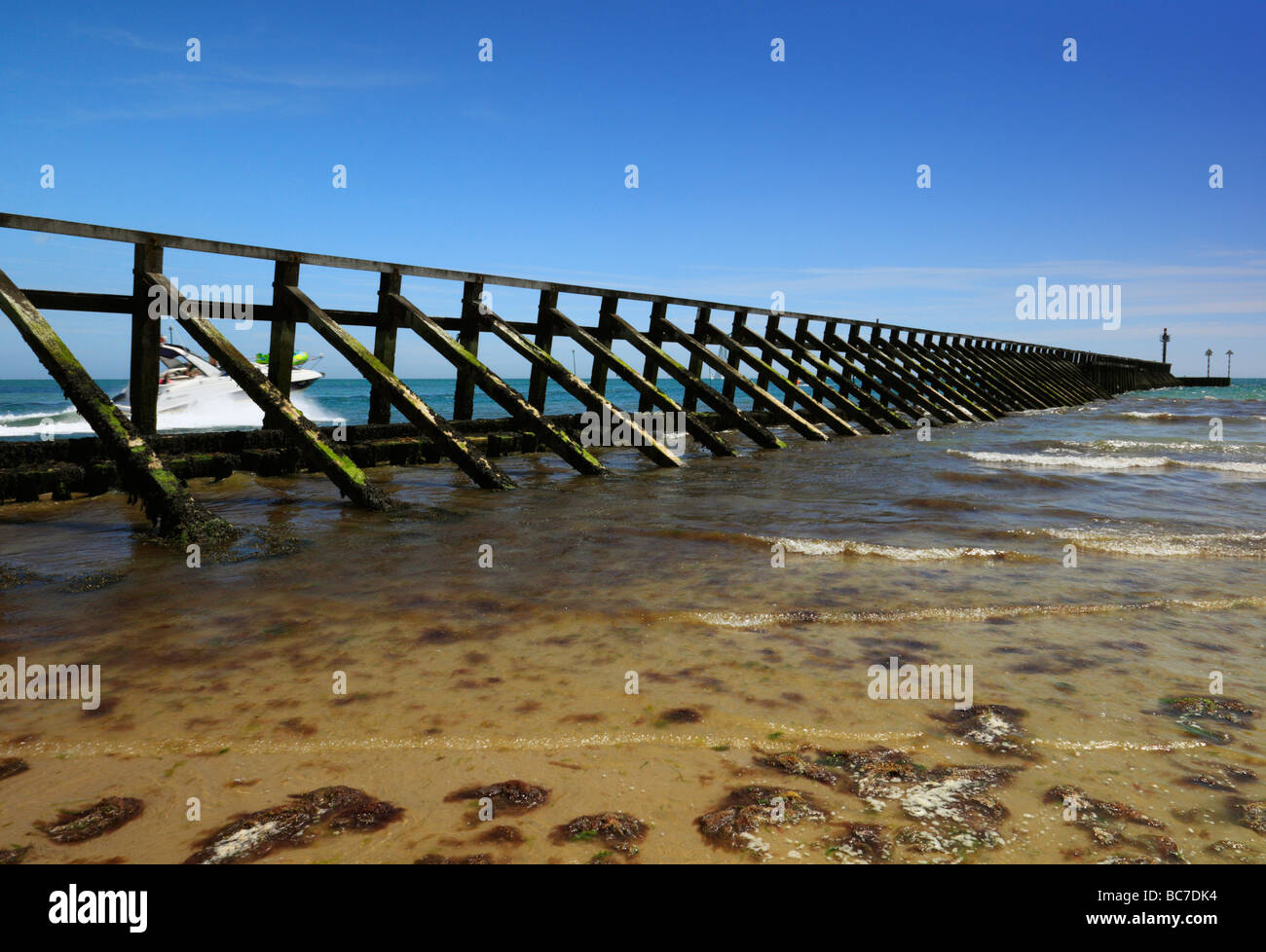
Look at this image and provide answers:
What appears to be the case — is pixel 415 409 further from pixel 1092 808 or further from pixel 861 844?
pixel 1092 808

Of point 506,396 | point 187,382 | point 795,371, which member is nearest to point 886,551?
point 506,396

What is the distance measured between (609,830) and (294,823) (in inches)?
27.6

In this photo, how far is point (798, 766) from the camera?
202 cm

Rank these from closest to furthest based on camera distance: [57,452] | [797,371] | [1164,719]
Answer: [1164,719] < [57,452] < [797,371]

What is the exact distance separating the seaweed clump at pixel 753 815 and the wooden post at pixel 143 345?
5.81 m

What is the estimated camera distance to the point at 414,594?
3625 millimetres

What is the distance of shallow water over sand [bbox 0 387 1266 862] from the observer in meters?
1.82

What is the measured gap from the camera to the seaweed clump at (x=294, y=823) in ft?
5.38

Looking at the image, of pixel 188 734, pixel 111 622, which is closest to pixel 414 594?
pixel 111 622

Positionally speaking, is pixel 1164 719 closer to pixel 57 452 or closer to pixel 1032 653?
pixel 1032 653

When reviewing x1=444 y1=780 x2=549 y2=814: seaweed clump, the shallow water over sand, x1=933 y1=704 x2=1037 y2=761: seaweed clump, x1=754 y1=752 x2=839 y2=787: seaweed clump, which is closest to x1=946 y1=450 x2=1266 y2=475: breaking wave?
the shallow water over sand

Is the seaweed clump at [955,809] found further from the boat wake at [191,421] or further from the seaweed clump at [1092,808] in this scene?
the boat wake at [191,421]

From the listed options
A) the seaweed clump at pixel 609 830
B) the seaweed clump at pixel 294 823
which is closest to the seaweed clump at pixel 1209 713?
the seaweed clump at pixel 609 830
